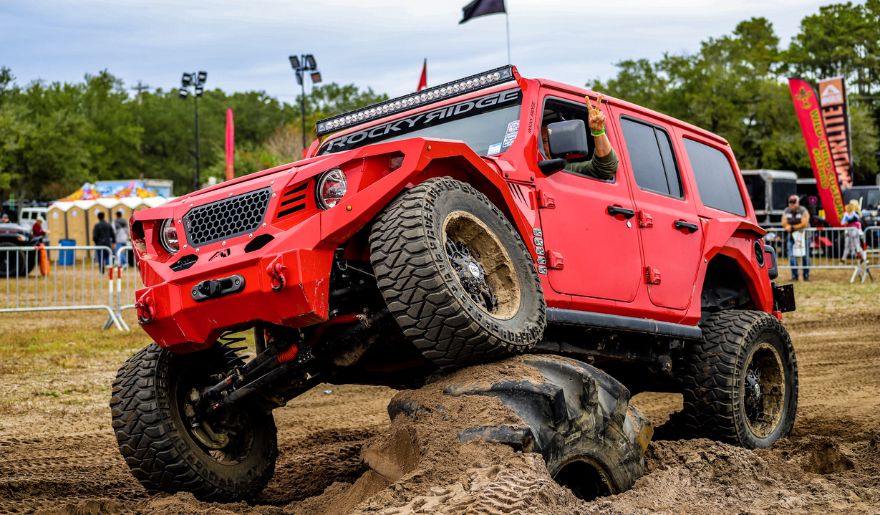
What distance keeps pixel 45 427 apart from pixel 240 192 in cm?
401

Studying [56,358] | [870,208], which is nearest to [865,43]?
[870,208]

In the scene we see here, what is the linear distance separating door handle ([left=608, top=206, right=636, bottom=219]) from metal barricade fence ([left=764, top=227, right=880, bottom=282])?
1569 cm

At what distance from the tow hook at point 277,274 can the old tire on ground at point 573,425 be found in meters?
0.82

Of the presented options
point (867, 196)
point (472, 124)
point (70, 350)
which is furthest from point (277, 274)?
point (867, 196)

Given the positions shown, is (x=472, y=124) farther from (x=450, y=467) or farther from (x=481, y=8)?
(x=481, y=8)

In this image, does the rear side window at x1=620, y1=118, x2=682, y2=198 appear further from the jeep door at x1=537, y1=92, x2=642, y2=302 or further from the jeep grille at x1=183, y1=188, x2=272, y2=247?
the jeep grille at x1=183, y1=188, x2=272, y2=247

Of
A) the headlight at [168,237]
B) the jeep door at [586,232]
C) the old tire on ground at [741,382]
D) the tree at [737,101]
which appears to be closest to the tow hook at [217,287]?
the headlight at [168,237]

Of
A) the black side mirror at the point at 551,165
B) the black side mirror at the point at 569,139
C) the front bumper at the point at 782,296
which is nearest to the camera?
the black side mirror at the point at 569,139

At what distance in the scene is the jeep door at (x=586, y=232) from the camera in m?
5.31

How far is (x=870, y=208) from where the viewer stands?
33812mm

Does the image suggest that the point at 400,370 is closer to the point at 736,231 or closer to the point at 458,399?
the point at 458,399

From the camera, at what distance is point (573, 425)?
4.43 meters

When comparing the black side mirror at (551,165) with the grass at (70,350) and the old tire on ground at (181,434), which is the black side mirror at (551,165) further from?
the grass at (70,350)

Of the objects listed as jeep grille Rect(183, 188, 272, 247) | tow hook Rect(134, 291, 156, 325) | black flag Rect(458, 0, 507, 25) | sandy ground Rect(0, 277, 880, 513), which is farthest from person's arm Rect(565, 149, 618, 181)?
black flag Rect(458, 0, 507, 25)
